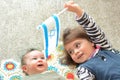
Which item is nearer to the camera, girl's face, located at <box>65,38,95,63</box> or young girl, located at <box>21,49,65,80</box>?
girl's face, located at <box>65,38,95,63</box>

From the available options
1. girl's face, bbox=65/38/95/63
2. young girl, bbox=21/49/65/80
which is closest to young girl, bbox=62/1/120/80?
girl's face, bbox=65/38/95/63

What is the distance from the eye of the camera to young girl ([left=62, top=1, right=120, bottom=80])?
1.07 meters

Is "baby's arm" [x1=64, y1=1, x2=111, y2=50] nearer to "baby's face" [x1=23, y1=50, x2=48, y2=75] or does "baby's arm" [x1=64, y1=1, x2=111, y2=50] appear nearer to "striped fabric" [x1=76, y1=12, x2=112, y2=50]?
"striped fabric" [x1=76, y1=12, x2=112, y2=50]

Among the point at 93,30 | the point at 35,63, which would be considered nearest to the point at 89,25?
the point at 93,30

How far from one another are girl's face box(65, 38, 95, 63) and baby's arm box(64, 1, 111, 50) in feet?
0.12

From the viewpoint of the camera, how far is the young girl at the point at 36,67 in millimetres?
1350

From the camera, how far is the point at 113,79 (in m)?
1.05

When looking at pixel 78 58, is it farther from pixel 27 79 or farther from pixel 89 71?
pixel 27 79

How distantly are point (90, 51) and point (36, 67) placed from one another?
15.1 inches

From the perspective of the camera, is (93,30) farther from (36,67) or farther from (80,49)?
(36,67)

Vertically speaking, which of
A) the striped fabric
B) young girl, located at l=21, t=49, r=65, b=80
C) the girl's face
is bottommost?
young girl, located at l=21, t=49, r=65, b=80

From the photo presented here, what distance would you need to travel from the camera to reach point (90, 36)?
1.15 m

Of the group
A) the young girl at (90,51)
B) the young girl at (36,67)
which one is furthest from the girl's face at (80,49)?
the young girl at (36,67)

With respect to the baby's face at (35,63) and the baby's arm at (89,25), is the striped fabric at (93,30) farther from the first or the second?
the baby's face at (35,63)
